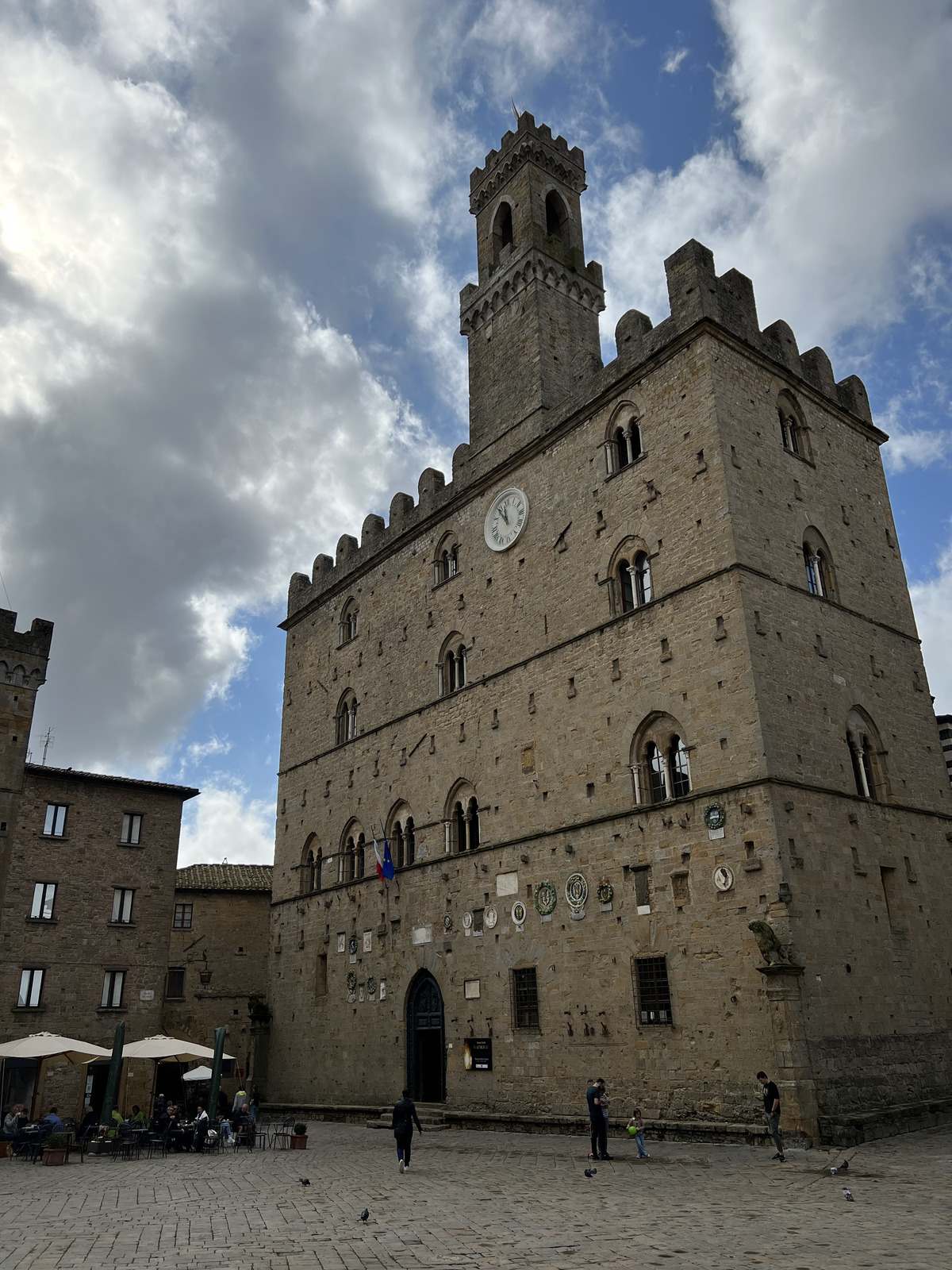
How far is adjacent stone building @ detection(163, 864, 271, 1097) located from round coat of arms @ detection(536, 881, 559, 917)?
16751mm

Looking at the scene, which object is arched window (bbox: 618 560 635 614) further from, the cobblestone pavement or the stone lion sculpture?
the cobblestone pavement

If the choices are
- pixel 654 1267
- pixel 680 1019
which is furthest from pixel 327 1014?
pixel 654 1267

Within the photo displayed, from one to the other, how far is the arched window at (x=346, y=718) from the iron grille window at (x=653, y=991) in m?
14.5

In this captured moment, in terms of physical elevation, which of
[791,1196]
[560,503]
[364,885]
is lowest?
[791,1196]

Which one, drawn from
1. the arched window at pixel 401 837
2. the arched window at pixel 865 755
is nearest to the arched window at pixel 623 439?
the arched window at pixel 865 755

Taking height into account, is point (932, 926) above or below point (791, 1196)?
above

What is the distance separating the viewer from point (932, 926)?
63.9 ft

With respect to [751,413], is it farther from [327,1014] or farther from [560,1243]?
[327,1014]

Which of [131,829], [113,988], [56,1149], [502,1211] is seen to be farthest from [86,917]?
[502,1211]

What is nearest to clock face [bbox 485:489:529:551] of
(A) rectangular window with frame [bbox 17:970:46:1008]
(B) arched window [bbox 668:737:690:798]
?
(B) arched window [bbox 668:737:690:798]

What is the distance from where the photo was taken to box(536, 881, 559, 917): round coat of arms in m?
20.9

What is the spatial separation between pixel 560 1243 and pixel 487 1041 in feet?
43.0

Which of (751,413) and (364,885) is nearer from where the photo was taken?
(751,413)

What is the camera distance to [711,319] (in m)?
20.9
